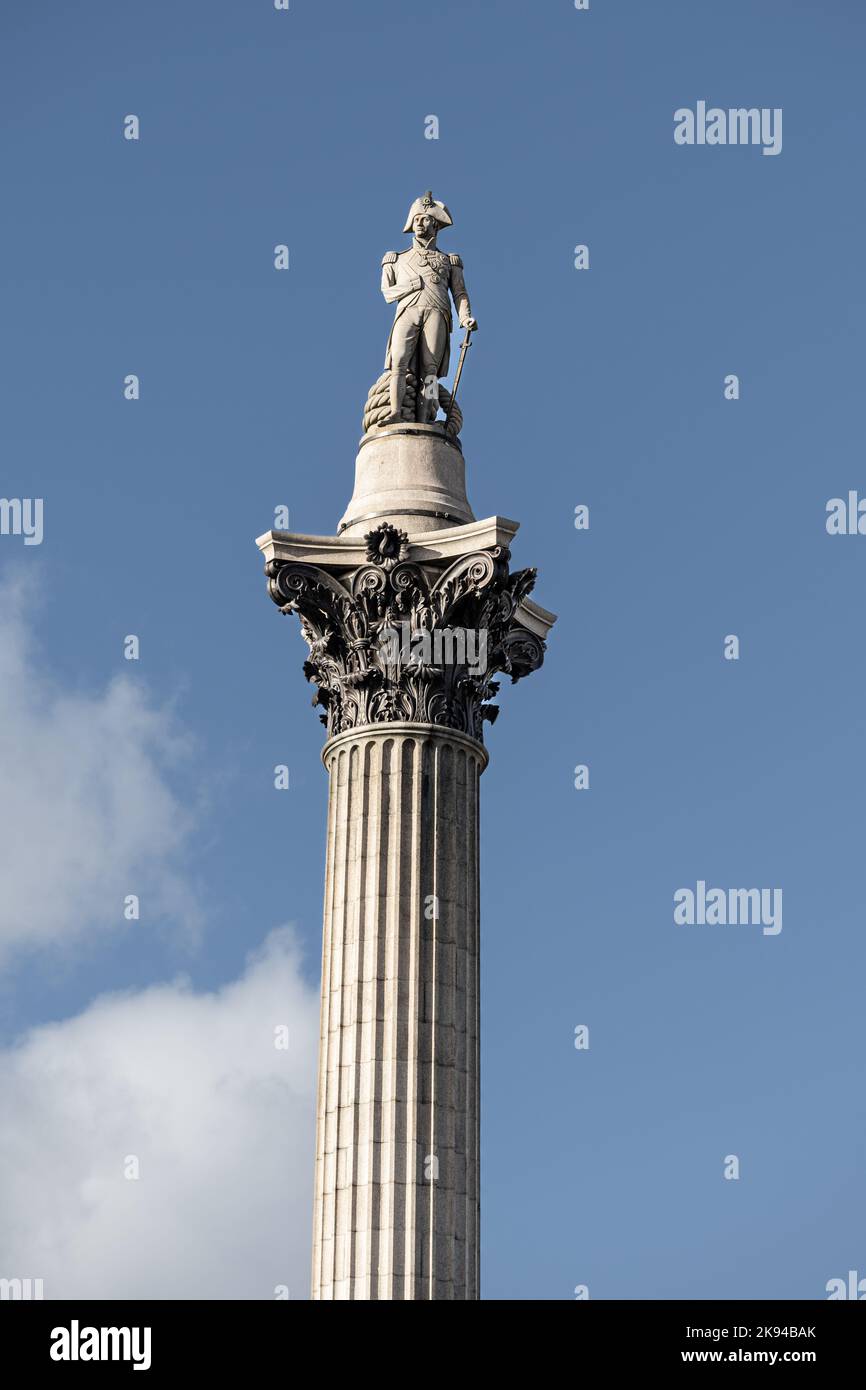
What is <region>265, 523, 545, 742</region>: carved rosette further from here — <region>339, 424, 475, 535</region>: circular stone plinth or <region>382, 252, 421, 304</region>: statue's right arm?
<region>382, 252, 421, 304</region>: statue's right arm

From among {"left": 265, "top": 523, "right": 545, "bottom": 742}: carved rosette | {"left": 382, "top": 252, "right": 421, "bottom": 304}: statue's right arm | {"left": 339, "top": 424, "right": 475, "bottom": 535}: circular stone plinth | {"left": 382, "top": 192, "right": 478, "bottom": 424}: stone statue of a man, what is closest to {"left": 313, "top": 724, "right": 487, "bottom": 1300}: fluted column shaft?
{"left": 265, "top": 523, "right": 545, "bottom": 742}: carved rosette

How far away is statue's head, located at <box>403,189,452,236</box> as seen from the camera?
164ft

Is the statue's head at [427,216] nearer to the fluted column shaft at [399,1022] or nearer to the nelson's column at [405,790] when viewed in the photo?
the nelson's column at [405,790]

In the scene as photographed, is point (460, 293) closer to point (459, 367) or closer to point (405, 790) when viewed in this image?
point (459, 367)

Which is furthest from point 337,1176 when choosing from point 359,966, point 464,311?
point 464,311

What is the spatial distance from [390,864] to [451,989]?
2210 millimetres

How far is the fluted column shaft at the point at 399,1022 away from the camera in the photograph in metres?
42.1

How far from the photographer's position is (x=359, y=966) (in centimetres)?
4369

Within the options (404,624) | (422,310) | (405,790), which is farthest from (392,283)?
(405,790)

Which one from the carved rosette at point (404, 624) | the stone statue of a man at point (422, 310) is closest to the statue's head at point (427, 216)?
the stone statue of a man at point (422, 310)

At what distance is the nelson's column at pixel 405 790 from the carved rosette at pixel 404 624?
3cm

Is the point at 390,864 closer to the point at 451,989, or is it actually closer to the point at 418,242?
the point at 451,989

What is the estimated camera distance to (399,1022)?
1700 inches
